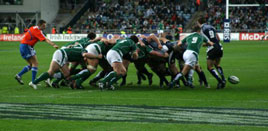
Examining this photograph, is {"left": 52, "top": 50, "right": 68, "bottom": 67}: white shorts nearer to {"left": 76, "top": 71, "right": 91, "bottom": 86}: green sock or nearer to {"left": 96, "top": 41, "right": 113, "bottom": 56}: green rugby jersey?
{"left": 76, "top": 71, "right": 91, "bottom": 86}: green sock

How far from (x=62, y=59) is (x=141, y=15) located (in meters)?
47.6

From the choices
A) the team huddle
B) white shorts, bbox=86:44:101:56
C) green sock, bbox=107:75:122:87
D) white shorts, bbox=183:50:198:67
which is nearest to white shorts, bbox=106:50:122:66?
the team huddle

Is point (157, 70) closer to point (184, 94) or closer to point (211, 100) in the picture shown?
point (184, 94)

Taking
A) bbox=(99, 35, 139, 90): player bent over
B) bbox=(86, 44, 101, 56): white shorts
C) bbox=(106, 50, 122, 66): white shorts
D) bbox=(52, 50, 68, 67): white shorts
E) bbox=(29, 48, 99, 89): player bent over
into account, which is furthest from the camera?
bbox=(86, 44, 101, 56): white shorts

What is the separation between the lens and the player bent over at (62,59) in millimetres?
15711

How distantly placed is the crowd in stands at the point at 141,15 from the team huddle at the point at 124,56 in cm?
4156

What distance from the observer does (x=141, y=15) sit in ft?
207

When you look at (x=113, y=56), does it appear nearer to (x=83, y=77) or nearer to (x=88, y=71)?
(x=88, y=71)

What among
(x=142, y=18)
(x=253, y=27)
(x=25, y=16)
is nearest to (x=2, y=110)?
(x=253, y=27)

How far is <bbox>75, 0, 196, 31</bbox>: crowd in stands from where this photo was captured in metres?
60.5

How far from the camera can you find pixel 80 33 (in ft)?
203

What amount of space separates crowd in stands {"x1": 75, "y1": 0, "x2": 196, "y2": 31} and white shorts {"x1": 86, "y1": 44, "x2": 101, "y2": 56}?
42620 millimetres

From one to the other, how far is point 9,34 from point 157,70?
48.7 meters

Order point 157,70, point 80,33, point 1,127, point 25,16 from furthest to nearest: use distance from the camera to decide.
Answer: point 25,16 < point 80,33 < point 157,70 < point 1,127
